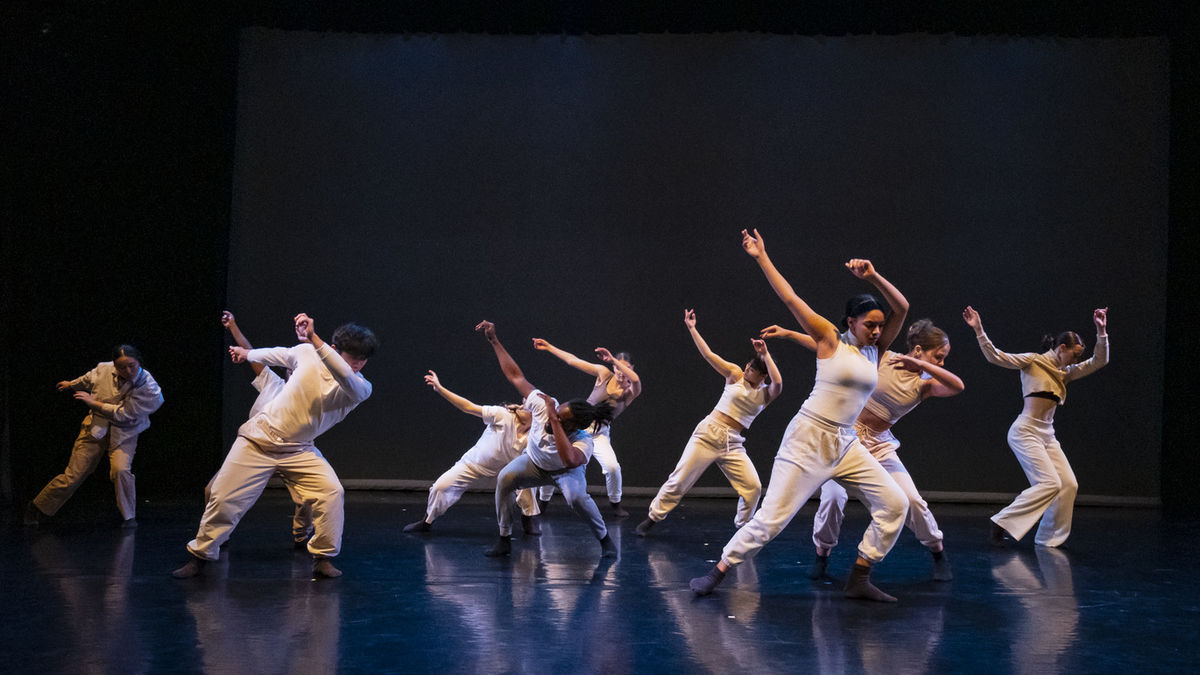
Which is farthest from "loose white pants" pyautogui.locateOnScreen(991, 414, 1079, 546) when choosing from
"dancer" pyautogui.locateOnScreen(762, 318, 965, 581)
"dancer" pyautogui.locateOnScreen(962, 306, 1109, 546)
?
"dancer" pyautogui.locateOnScreen(762, 318, 965, 581)

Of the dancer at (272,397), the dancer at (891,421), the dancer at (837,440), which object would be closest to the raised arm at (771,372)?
the dancer at (891,421)

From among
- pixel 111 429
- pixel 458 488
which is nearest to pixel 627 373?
pixel 458 488

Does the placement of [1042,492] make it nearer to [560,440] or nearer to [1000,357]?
[1000,357]

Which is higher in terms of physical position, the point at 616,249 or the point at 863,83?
the point at 863,83

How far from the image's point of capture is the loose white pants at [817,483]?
418 centimetres

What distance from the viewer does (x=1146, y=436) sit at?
26.3 feet

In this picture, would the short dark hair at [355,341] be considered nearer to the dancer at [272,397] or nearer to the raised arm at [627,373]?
the dancer at [272,397]

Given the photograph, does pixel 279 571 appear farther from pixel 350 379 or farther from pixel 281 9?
pixel 281 9

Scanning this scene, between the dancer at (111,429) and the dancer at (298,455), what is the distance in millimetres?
1859

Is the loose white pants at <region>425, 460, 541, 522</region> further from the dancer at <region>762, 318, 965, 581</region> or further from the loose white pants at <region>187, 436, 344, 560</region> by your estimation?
the dancer at <region>762, 318, 965, 581</region>

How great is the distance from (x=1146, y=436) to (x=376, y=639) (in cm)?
667

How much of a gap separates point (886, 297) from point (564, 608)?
179 cm

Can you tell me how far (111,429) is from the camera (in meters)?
6.26

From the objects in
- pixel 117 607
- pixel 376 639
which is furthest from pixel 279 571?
pixel 376 639
